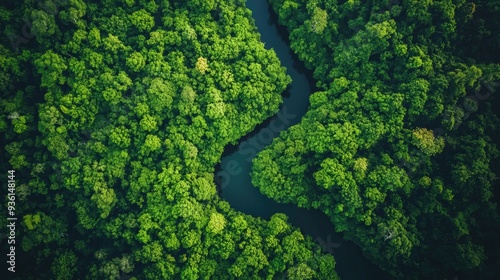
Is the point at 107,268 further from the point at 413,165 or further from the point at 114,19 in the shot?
the point at 413,165

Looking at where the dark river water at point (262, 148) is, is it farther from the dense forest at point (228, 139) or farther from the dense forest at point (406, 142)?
the dense forest at point (406, 142)

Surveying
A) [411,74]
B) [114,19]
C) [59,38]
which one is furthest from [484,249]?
[59,38]

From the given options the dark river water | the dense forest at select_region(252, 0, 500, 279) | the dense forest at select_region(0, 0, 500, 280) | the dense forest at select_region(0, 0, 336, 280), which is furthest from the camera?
the dark river water

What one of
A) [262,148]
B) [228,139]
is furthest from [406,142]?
[228,139]

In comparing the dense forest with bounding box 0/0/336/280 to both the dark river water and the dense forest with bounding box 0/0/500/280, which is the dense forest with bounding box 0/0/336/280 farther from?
the dark river water

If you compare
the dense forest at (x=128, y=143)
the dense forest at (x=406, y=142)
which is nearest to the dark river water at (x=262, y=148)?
the dense forest at (x=406, y=142)

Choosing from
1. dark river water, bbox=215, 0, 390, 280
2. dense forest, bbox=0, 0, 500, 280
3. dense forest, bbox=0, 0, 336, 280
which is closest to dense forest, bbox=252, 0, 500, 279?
dense forest, bbox=0, 0, 500, 280

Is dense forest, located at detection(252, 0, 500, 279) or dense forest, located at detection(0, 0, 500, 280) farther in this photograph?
dense forest, located at detection(252, 0, 500, 279)
